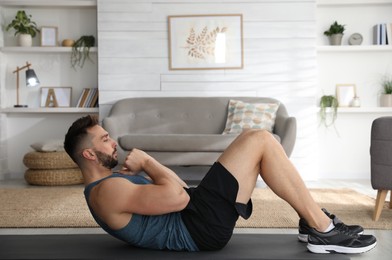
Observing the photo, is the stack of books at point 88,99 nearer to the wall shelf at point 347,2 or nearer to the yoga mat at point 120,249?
the wall shelf at point 347,2

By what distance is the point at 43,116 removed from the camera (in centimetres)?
625

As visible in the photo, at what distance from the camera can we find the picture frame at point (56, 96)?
615cm

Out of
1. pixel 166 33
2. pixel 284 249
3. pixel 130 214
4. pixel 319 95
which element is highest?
pixel 166 33

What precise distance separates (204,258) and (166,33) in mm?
4170

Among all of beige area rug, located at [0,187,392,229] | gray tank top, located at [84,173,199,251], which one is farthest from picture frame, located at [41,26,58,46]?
gray tank top, located at [84,173,199,251]

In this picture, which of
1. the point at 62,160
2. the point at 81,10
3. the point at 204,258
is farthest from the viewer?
the point at 81,10

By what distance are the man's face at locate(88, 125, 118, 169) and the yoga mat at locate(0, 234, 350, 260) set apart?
0.37m

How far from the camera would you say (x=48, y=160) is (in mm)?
Result: 5250

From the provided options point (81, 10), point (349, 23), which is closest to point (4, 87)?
point (81, 10)

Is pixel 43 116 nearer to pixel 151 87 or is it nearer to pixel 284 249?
pixel 151 87

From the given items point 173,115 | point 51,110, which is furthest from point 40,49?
point 173,115

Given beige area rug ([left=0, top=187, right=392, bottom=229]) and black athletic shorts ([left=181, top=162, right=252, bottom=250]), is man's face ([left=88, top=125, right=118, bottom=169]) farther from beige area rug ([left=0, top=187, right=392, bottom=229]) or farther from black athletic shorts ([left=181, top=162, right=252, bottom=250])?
beige area rug ([left=0, top=187, right=392, bottom=229])

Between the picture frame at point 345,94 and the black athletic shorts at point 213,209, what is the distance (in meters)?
4.22

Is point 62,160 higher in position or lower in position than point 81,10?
lower
